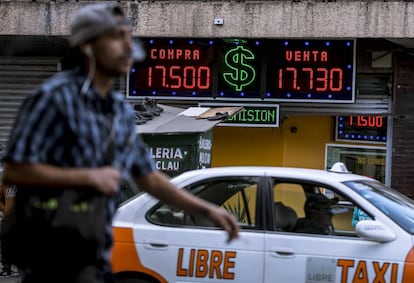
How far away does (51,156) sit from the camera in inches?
92.2

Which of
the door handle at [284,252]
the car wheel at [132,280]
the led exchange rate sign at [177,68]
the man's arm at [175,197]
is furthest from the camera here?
the led exchange rate sign at [177,68]

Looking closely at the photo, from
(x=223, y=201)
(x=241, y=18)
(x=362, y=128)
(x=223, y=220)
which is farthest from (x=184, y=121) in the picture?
(x=223, y=220)

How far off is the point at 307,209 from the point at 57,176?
3.27m

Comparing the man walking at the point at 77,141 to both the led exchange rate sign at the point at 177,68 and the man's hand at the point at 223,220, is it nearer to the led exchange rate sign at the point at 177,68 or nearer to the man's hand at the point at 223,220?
the man's hand at the point at 223,220

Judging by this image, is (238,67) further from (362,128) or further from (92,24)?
(92,24)

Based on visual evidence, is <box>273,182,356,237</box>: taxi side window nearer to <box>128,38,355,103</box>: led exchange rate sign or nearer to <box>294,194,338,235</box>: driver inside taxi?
<box>294,194,338,235</box>: driver inside taxi

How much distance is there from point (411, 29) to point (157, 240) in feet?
21.9

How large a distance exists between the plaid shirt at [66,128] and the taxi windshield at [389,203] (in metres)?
3.10

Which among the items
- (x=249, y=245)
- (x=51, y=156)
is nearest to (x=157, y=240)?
(x=249, y=245)

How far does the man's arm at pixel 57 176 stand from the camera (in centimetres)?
229

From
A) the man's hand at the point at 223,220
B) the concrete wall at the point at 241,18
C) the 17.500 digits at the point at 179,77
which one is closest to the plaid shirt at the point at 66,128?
the man's hand at the point at 223,220

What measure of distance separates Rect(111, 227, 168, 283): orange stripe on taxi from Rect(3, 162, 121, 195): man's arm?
302 cm

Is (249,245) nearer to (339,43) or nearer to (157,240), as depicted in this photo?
(157,240)

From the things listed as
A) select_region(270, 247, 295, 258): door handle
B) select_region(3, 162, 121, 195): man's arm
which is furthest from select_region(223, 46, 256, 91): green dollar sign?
select_region(3, 162, 121, 195): man's arm
